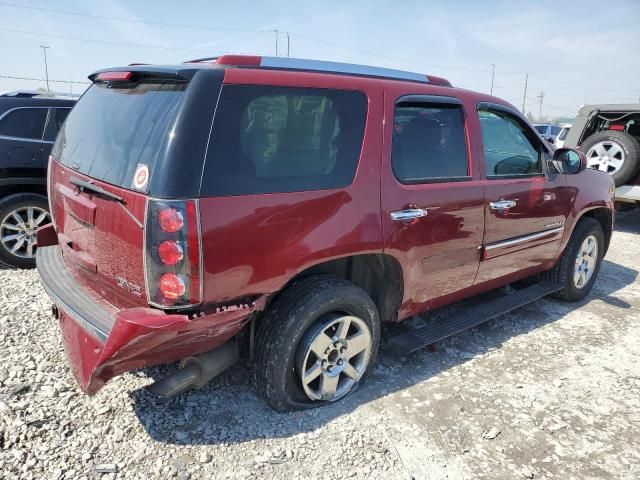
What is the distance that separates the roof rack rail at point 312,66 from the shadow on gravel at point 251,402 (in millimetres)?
1811

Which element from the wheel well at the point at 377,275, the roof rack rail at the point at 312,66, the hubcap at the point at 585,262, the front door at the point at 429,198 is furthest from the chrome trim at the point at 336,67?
the hubcap at the point at 585,262

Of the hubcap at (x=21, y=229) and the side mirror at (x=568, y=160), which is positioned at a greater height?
the side mirror at (x=568, y=160)

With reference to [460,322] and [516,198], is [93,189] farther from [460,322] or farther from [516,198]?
[516,198]

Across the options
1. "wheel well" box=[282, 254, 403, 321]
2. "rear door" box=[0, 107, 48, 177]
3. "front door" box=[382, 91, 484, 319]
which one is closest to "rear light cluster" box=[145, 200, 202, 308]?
"wheel well" box=[282, 254, 403, 321]

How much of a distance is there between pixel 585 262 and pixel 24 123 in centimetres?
605

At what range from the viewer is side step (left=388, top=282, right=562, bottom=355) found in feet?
10.6

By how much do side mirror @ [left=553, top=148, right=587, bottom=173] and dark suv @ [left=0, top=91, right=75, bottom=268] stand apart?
5096 mm

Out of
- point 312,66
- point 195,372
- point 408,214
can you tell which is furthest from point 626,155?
point 195,372

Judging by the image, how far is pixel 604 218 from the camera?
500 centimetres

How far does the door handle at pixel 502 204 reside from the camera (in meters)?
3.44

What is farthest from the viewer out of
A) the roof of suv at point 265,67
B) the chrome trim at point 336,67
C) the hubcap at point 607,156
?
the hubcap at point 607,156

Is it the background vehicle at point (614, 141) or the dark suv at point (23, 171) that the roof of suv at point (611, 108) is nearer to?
the background vehicle at point (614, 141)

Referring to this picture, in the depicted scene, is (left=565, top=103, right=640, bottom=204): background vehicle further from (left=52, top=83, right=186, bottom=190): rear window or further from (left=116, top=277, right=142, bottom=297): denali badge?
(left=116, top=277, right=142, bottom=297): denali badge

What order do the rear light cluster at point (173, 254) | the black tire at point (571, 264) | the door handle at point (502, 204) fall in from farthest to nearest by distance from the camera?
the black tire at point (571, 264), the door handle at point (502, 204), the rear light cluster at point (173, 254)
